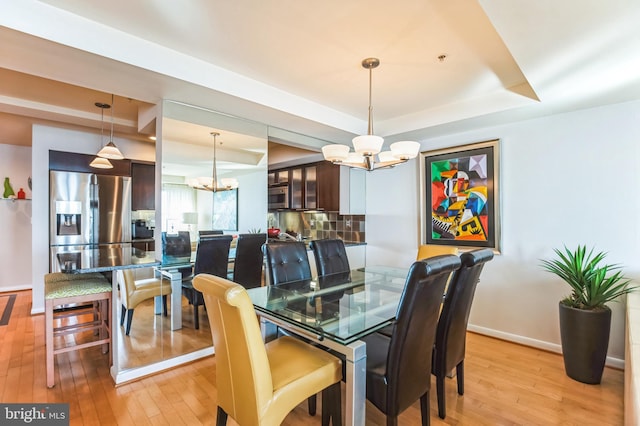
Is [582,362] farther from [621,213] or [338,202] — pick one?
[338,202]

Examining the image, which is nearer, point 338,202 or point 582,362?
point 582,362

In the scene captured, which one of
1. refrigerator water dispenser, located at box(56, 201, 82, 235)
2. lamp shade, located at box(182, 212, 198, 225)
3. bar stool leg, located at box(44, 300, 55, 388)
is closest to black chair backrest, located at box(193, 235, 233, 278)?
lamp shade, located at box(182, 212, 198, 225)

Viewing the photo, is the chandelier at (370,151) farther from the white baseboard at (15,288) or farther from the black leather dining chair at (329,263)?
the white baseboard at (15,288)

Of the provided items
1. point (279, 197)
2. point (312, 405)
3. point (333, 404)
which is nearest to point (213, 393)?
point (312, 405)

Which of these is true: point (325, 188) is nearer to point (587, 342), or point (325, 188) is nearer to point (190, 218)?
point (190, 218)

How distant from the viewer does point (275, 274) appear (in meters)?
2.60

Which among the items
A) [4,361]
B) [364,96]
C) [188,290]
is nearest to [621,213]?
[364,96]

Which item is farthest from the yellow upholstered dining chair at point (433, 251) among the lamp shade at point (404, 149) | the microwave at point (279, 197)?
the microwave at point (279, 197)

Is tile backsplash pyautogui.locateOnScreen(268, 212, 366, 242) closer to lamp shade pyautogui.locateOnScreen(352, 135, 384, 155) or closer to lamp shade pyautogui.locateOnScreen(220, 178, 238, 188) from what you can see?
lamp shade pyautogui.locateOnScreen(220, 178, 238, 188)

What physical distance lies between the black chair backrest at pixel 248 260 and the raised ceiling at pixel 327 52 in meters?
1.29

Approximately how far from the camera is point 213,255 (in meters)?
2.93

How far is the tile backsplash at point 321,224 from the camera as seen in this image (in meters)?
4.93

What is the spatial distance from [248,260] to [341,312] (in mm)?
1609

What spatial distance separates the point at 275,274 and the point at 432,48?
6.99 ft
